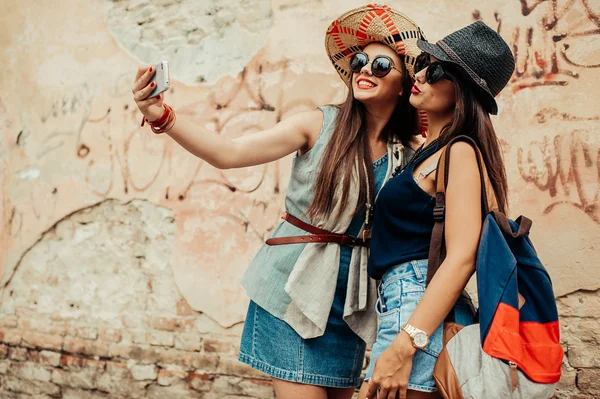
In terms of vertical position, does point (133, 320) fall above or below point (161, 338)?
above

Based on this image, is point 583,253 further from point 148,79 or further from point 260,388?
point 148,79

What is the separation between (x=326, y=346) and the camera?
2383mm

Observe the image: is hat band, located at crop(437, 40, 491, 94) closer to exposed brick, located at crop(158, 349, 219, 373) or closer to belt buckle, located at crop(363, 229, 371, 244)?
belt buckle, located at crop(363, 229, 371, 244)

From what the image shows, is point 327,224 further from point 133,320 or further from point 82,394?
point 82,394

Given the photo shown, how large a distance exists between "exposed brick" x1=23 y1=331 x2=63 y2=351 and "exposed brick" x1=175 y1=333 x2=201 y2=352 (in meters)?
1.06

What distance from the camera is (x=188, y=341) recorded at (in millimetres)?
4492

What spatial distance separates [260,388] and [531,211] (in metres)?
1.99

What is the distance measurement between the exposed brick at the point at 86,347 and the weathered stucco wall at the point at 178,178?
1 cm

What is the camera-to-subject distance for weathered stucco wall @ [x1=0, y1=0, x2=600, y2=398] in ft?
11.5

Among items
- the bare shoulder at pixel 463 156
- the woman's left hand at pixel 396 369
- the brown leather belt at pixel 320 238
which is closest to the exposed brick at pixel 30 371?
the brown leather belt at pixel 320 238

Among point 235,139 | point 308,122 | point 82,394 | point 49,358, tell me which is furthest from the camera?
point 49,358

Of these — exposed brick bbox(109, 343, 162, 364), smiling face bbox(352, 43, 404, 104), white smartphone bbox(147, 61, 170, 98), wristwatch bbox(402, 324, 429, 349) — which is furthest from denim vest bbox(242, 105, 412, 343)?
exposed brick bbox(109, 343, 162, 364)

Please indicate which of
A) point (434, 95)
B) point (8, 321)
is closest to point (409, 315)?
point (434, 95)

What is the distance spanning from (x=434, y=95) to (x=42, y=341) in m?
4.07
